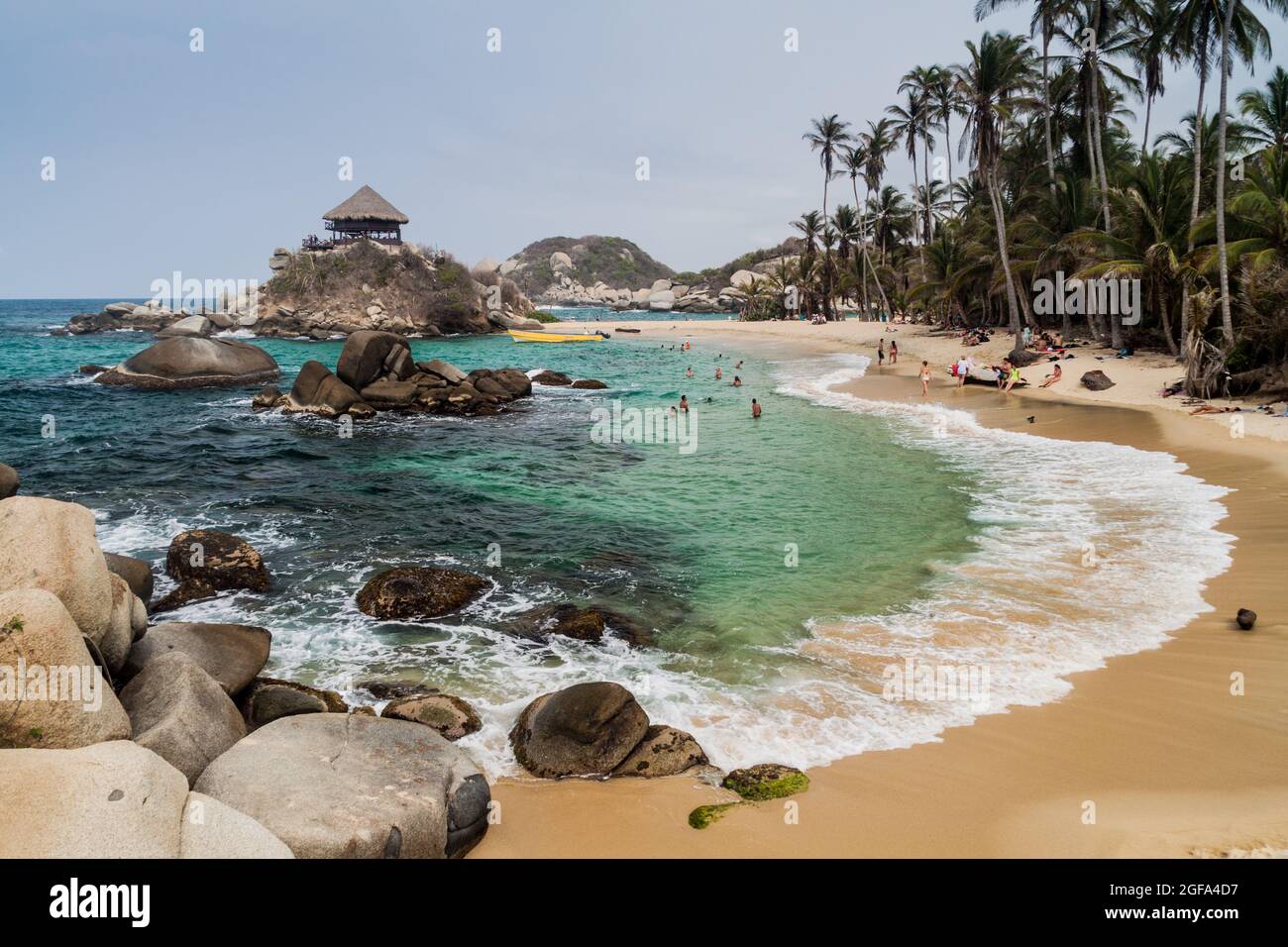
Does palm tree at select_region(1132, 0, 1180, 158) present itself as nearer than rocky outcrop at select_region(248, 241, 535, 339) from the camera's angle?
Yes

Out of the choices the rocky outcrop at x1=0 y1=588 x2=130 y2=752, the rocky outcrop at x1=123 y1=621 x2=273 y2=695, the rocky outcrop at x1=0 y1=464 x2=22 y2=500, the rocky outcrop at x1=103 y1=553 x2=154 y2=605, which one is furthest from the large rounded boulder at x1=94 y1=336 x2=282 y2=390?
the rocky outcrop at x1=0 y1=588 x2=130 y2=752

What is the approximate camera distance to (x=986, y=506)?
17828 mm

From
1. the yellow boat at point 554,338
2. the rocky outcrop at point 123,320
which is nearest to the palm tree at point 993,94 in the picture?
the yellow boat at point 554,338

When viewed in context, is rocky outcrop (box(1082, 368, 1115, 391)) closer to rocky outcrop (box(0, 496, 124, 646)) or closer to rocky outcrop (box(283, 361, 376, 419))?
rocky outcrop (box(283, 361, 376, 419))

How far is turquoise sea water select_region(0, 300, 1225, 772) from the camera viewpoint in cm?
1014

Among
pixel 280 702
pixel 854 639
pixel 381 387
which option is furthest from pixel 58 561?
pixel 381 387

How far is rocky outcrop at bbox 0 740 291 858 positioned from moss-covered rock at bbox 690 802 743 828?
358cm

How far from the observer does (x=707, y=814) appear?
711cm

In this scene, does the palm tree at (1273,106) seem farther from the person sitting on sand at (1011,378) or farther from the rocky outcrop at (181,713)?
the rocky outcrop at (181,713)

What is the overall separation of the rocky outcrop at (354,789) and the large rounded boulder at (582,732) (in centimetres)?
98

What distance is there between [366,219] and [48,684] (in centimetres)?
9655

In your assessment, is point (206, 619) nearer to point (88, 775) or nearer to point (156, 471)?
point (88, 775)
